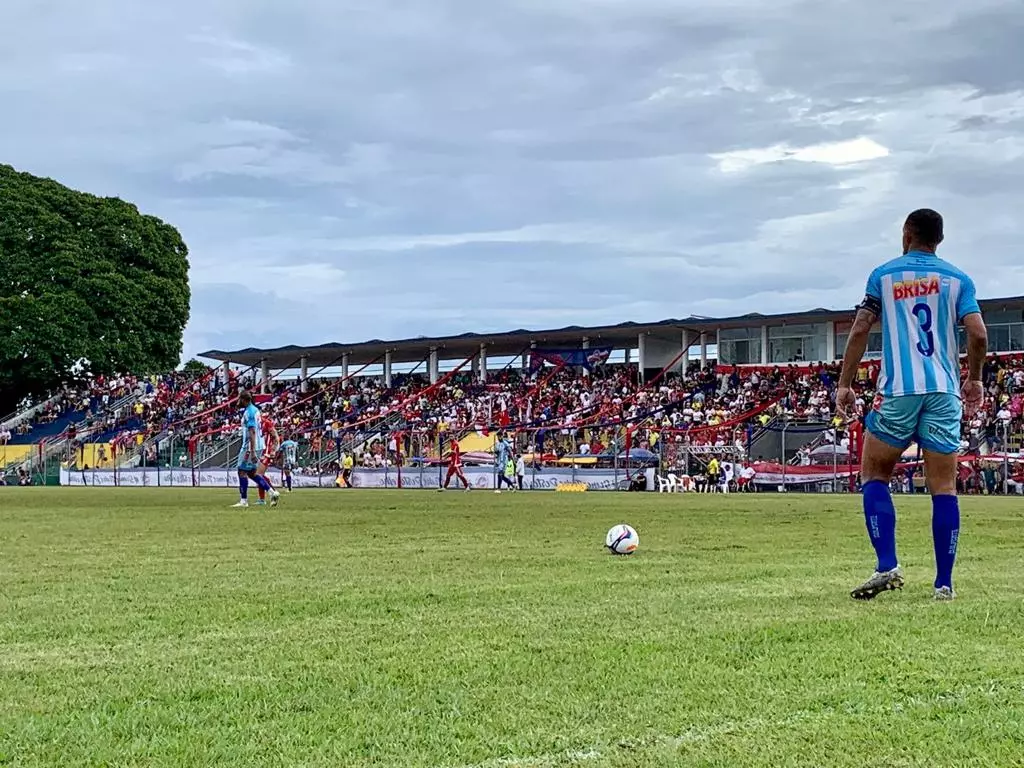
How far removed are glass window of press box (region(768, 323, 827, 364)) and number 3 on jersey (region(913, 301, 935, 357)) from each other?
49.2 metres

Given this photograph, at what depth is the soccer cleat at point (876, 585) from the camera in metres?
7.24

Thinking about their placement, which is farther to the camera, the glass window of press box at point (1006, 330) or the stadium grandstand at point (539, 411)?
the glass window of press box at point (1006, 330)

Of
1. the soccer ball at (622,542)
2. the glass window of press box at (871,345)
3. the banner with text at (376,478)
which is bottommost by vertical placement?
the banner with text at (376,478)

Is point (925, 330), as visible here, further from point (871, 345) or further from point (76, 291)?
point (76, 291)

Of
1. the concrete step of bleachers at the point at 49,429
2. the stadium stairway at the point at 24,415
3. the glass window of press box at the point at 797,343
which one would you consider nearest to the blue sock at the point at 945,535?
the glass window of press box at the point at 797,343

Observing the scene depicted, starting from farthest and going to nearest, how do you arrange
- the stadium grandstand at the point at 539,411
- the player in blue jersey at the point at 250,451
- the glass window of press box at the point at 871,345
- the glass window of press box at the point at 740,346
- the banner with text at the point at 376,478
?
the glass window of press box at the point at 740,346, the glass window of press box at the point at 871,345, the banner with text at the point at 376,478, the stadium grandstand at the point at 539,411, the player in blue jersey at the point at 250,451

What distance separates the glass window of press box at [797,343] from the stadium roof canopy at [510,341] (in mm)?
382

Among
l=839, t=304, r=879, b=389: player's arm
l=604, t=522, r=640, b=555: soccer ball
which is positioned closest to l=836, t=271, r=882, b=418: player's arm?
l=839, t=304, r=879, b=389: player's arm

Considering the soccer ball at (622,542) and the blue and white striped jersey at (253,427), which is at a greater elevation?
the blue and white striped jersey at (253,427)

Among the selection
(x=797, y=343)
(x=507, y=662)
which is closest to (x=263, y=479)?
(x=507, y=662)

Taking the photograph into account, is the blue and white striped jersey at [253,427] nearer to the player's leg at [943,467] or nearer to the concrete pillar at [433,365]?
the player's leg at [943,467]

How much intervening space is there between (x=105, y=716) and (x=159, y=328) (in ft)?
206

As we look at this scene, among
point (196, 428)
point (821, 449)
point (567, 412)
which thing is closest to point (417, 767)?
point (821, 449)

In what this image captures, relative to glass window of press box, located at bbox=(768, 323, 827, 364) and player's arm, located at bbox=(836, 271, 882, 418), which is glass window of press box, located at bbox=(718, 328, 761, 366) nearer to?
glass window of press box, located at bbox=(768, 323, 827, 364)
